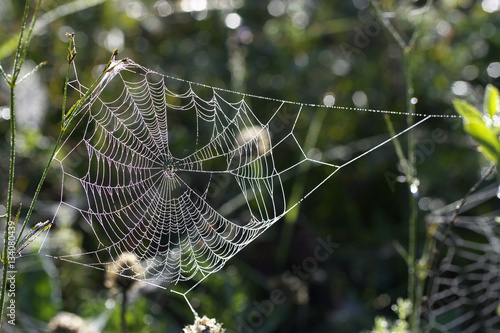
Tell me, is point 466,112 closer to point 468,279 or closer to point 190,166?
point 468,279

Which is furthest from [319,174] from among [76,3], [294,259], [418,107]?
[76,3]

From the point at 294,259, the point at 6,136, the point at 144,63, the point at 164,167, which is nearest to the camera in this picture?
the point at 164,167

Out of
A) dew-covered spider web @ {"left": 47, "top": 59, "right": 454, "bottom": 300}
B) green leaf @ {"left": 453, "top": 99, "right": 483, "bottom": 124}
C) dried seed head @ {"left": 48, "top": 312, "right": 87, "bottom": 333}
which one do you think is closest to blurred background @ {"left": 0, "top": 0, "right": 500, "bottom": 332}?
dew-covered spider web @ {"left": 47, "top": 59, "right": 454, "bottom": 300}

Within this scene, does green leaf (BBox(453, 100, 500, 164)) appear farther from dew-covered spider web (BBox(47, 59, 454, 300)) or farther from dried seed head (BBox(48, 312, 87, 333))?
dried seed head (BBox(48, 312, 87, 333))

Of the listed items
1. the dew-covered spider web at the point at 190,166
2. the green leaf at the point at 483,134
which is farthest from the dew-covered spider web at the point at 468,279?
the green leaf at the point at 483,134

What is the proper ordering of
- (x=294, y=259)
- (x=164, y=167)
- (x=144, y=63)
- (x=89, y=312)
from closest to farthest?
1. (x=89, y=312)
2. (x=164, y=167)
3. (x=294, y=259)
4. (x=144, y=63)

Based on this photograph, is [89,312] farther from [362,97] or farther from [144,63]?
[362,97]
